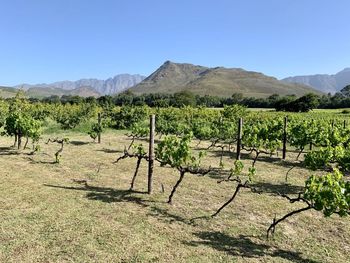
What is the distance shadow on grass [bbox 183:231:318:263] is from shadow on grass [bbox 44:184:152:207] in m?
2.80

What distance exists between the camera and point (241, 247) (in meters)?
8.00

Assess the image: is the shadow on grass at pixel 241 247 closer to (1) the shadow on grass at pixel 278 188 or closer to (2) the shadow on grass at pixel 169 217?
(2) the shadow on grass at pixel 169 217

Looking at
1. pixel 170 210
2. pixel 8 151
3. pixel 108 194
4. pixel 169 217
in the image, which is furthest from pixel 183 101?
pixel 169 217

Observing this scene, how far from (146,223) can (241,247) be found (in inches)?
99.4

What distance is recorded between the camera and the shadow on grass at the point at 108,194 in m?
11.0

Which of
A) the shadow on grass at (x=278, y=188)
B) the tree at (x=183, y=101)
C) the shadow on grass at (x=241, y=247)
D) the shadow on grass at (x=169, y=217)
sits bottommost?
the shadow on grass at (x=241, y=247)

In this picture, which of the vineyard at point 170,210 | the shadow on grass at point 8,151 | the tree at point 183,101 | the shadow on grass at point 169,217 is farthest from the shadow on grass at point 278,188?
the tree at point 183,101

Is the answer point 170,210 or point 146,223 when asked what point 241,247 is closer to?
point 146,223

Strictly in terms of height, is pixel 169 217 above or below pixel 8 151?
below

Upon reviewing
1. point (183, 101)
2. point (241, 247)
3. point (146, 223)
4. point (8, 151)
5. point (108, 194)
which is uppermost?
point (183, 101)

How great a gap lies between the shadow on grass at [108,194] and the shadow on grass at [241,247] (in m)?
2.80

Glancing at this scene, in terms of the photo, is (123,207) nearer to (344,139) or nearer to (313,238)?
(313,238)

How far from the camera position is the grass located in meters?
7.55

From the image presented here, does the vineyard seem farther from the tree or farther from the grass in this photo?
the tree
